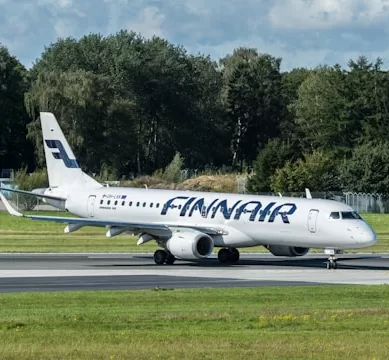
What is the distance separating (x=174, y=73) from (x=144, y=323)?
12174cm

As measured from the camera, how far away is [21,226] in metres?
79.2

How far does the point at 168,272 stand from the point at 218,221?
593 centimetres

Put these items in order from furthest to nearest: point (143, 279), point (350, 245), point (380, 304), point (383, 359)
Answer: point (350, 245) < point (143, 279) < point (380, 304) < point (383, 359)

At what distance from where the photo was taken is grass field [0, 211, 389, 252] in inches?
2249

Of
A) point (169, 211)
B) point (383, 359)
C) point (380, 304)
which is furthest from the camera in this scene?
point (169, 211)

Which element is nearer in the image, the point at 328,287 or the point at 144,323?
the point at 144,323

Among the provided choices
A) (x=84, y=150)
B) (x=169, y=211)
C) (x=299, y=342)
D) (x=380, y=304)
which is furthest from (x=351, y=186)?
(x=299, y=342)

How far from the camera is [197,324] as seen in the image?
2306 cm

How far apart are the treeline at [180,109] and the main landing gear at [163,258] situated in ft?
205

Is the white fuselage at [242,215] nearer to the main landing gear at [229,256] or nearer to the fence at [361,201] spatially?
the main landing gear at [229,256]

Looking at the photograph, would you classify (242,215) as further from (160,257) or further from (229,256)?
(160,257)

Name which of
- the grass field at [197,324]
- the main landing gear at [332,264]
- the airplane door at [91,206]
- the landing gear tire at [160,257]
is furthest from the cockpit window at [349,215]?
the airplane door at [91,206]

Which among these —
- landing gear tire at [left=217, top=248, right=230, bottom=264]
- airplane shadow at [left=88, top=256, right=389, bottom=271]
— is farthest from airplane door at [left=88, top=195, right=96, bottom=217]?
landing gear tire at [left=217, top=248, right=230, bottom=264]

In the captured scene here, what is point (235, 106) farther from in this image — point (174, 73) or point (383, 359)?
point (383, 359)
